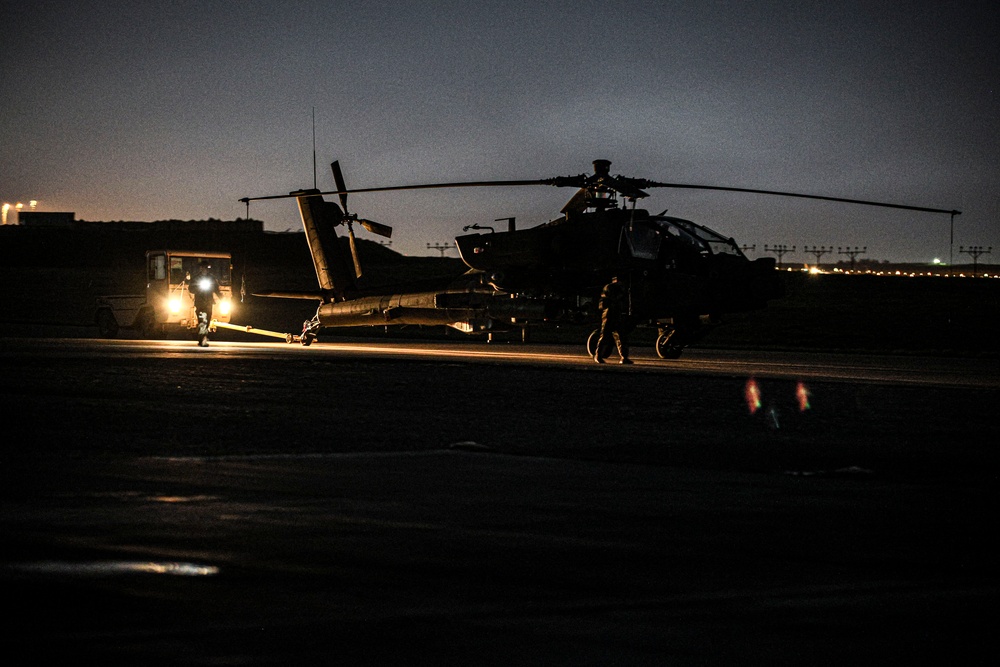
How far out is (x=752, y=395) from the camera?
1559cm

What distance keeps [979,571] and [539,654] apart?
2.54 meters

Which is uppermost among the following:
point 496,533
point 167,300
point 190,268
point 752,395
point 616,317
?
point 190,268

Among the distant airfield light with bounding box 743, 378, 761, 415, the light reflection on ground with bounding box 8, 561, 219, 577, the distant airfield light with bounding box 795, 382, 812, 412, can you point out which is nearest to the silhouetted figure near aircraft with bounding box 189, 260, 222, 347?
the distant airfield light with bounding box 743, 378, 761, 415

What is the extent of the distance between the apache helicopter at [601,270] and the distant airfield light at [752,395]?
475 cm

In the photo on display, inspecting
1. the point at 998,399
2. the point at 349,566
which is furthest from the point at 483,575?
the point at 998,399

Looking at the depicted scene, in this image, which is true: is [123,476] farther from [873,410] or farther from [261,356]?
[261,356]

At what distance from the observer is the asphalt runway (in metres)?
4.07

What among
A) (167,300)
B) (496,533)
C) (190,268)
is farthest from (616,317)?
(167,300)

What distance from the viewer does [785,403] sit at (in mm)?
14422

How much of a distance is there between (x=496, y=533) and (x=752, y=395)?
10244 millimetres

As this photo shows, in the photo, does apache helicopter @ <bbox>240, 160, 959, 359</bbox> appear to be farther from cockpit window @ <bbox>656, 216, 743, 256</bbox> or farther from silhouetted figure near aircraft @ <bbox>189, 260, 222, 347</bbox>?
silhouetted figure near aircraft @ <bbox>189, 260, 222, 347</bbox>

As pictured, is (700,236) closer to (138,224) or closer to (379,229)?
(379,229)

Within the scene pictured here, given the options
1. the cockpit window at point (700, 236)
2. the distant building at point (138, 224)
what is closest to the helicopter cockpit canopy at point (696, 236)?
the cockpit window at point (700, 236)

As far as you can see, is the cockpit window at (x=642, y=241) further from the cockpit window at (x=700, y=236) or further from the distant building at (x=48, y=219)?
the distant building at (x=48, y=219)
